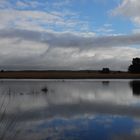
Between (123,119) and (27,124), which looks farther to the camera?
(123,119)

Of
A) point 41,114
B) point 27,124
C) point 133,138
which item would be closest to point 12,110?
point 41,114

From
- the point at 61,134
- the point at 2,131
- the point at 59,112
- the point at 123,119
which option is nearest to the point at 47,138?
the point at 61,134

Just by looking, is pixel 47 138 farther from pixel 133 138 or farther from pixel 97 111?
pixel 97 111

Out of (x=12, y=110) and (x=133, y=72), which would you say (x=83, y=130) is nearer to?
(x=12, y=110)

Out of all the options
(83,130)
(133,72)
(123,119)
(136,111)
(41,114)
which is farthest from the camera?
(133,72)

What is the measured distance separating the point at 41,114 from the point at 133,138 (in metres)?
6.87

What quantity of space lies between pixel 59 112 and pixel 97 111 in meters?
2.22

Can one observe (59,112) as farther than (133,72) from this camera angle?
No

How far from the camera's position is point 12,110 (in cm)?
1739

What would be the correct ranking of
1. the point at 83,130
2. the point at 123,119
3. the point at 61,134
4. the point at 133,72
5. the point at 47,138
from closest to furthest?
1. the point at 47,138
2. the point at 61,134
3. the point at 83,130
4. the point at 123,119
5. the point at 133,72

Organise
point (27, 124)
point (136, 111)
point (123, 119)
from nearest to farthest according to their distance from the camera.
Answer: point (27, 124), point (123, 119), point (136, 111)

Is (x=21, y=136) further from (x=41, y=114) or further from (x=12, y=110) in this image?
(x=12, y=110)

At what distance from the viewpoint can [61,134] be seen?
36.5ft

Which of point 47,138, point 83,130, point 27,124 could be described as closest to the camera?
point 47,138
